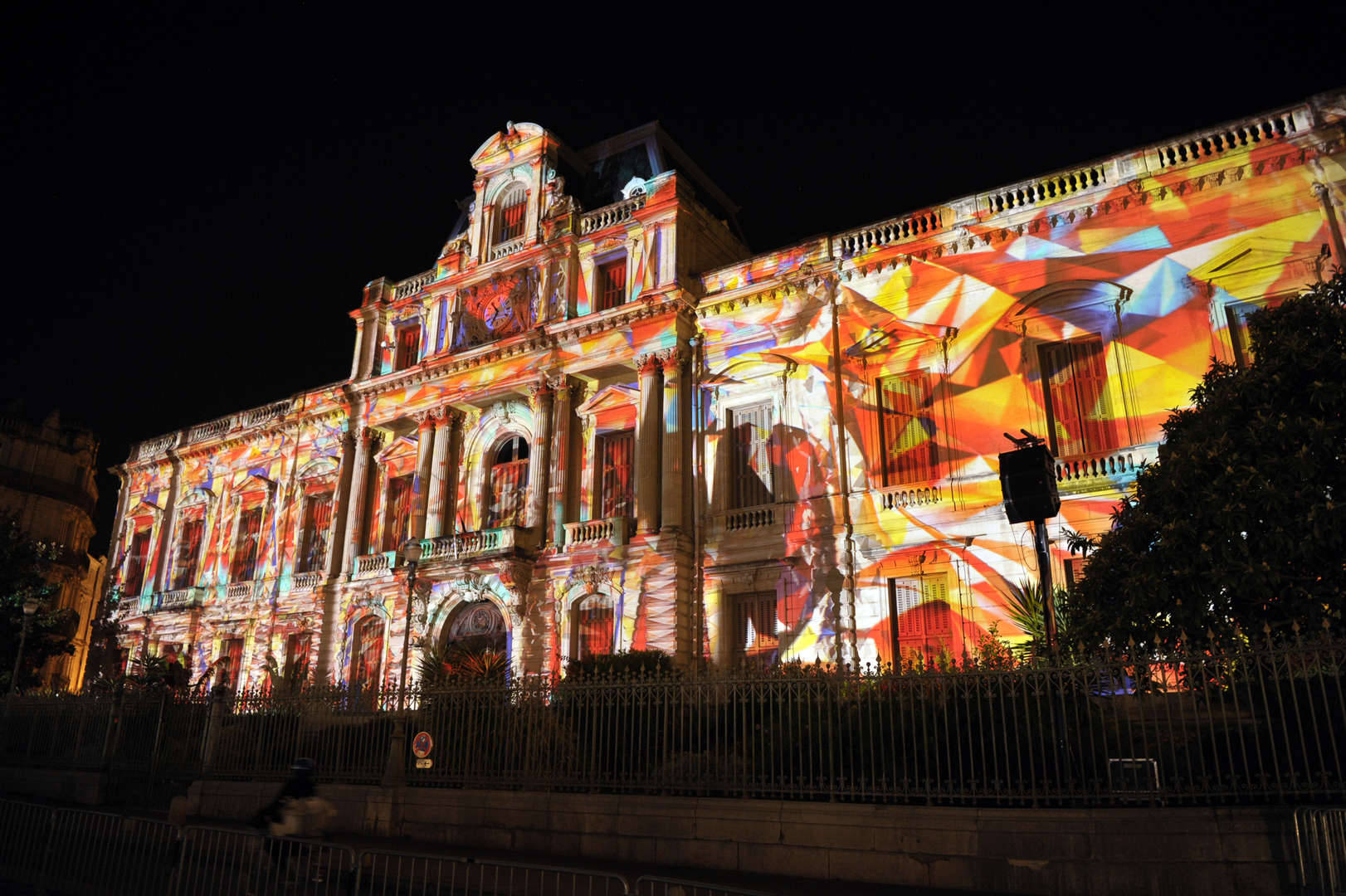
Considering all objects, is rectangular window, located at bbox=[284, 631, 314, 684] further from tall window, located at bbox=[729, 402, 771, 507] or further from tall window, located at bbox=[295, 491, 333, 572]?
tall window, located at bbox=[729, 402, 771, 507]

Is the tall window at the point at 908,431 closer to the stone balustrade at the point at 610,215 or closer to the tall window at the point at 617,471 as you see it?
the tall window at the point at 617,471

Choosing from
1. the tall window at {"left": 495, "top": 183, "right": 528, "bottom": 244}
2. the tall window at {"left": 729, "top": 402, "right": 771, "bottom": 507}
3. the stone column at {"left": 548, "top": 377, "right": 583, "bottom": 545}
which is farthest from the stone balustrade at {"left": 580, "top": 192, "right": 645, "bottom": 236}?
the tall window at {"left": 729, "top": 402, "right": 771, "bottom": 507}

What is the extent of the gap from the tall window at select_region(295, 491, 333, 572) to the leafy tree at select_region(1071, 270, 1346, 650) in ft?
75.1

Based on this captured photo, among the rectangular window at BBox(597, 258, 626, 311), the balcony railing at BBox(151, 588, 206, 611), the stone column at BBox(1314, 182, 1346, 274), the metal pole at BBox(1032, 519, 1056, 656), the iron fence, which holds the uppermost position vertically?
the rectangular window at BBox(597, 258, 626, 311)

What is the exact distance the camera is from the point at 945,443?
1866 cm

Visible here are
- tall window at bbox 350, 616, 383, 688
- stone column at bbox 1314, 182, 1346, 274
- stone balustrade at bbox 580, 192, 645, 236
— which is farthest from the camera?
tall window at bbox 350, 616, 383, 688

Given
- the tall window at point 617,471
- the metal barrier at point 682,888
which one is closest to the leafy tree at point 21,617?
the tall window at point 617,471

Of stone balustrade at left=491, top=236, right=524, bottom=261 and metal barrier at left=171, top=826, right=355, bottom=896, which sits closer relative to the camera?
metal barrier at left=171, top=826, right=355, bottom=896

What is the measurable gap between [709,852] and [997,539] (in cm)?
1028

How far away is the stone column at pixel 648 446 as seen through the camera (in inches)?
835

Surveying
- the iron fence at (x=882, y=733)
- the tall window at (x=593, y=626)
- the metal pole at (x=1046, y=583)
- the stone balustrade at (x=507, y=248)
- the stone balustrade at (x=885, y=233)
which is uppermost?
the stone balustrade at (x=507, y=248)

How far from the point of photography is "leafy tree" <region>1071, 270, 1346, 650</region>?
30.7ft

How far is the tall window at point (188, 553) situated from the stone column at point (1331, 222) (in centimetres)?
3221

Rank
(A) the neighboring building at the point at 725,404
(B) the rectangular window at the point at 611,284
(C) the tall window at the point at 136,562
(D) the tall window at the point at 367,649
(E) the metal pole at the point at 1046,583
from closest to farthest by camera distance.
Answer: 1. (E) the metal pole at the point at 1046,583
2. (A) the neighboring building at the point at 725,404
3. (B) the rectangular window at the point at 611,284
4. (D) the tall window at the point at 367,649
5. (C) the tall window at the point at 136,562
